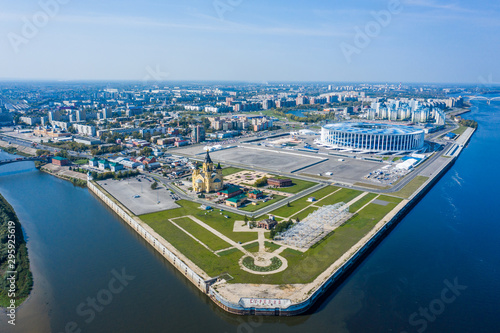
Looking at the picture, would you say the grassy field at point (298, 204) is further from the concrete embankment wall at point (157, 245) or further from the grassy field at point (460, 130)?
the grassy field at point (460, 130)

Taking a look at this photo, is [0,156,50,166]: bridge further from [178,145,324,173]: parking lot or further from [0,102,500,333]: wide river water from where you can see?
[178,145,324,173]: parking lot

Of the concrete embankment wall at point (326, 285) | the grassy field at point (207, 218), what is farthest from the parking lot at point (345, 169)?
the grassy field at point (207, 218)

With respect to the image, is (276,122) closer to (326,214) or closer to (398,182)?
(398,182)

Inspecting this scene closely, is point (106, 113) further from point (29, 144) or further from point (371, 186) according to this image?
point (371, 186)

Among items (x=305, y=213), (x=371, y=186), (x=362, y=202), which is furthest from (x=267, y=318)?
(x=371, y=186)

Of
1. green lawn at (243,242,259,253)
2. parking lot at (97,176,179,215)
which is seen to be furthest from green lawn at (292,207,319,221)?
parking lot at (97,176,179,215)

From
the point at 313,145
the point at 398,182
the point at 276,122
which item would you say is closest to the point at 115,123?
the point at 276,122
